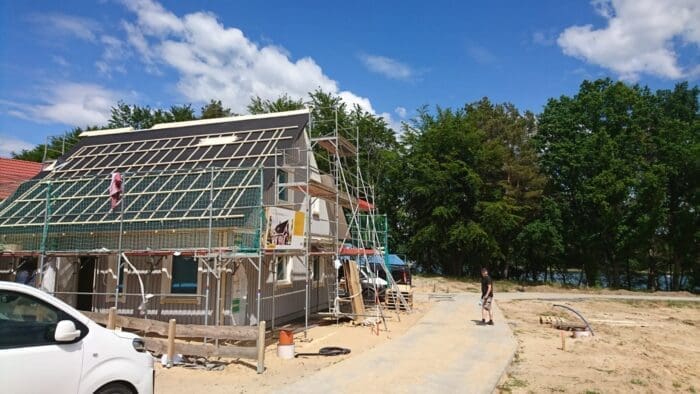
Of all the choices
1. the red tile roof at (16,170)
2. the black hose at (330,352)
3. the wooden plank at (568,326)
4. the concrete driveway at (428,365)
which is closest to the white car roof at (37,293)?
the concrete driveway at (428,365)

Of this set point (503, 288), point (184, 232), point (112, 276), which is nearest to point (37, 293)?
point (184, 232)

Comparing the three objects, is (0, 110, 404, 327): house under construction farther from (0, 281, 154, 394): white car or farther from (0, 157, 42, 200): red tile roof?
(0, 157, 42, 200): red tile roof

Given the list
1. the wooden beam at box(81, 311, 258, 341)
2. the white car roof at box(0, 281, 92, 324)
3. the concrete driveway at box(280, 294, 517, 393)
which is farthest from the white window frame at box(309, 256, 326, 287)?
the white car roof at box(0, 281, 92, 324)

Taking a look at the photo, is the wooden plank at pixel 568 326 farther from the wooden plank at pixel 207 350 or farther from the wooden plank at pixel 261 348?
the wooden plank at pixel 207 350

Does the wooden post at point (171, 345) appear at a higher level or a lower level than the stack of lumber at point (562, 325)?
higher

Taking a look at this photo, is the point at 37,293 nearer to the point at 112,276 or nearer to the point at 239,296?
the point at 239,296

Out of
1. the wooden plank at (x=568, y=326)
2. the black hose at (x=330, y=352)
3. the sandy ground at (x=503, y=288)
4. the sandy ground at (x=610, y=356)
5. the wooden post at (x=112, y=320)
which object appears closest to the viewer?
the sandy ground at (x=610, y=356)

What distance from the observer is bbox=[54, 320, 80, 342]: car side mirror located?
17.5 feet

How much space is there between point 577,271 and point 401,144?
21.0 m

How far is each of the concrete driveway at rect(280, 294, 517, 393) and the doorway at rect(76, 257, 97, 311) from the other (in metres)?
10.4

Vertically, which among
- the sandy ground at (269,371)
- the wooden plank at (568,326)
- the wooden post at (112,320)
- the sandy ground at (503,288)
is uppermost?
the wooden post at (112,320)

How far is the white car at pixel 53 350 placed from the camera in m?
5.12

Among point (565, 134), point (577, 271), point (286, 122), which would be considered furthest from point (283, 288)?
point (577, 271)

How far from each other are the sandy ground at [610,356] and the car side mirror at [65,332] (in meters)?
7.28
